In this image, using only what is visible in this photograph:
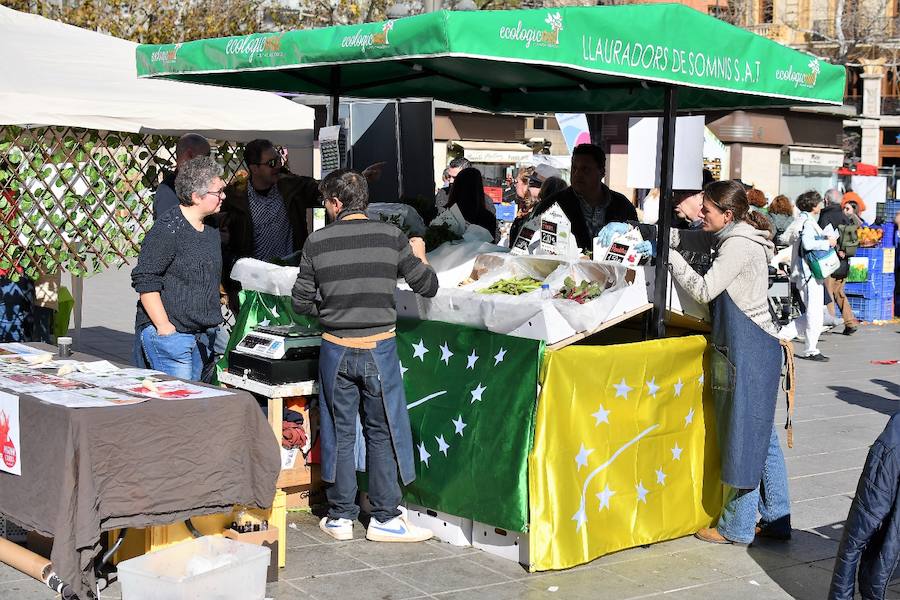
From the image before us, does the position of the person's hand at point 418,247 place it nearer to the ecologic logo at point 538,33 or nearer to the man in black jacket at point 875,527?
the ecologic logo at point 538,33

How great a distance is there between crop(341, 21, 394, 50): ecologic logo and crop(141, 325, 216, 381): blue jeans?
1647 mm

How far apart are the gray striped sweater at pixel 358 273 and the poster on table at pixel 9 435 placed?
4.83 ft

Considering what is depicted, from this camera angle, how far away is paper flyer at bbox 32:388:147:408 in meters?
4.33

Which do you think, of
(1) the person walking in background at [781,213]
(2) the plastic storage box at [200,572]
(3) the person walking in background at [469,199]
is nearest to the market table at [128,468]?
(2) the plastic storage box at [200,572]

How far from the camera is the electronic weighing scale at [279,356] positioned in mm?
5730

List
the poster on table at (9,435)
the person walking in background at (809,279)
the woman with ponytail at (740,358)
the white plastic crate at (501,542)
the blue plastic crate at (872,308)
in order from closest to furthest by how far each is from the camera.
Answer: the poster on table at (9,435) → the white plastic crate at (501,542) → the woman with ponytail at (740,358) → the person walking in background at (809,279) → the blue plastic crate at (872,308)

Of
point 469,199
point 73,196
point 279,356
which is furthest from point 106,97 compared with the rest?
point 279,356

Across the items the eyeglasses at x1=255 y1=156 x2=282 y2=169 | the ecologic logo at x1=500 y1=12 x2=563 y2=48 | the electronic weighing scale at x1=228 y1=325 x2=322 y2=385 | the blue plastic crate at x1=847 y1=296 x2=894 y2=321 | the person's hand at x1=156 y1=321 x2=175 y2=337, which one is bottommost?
the blue plastic crate at x1=847 y1=296 x2=894 y2=321

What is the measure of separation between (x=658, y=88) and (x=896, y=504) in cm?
396

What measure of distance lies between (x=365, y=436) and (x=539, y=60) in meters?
1.96

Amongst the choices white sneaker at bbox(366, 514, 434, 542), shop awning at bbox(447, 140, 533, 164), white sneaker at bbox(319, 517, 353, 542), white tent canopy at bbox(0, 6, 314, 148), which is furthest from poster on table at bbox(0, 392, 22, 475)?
shop awning at bbox(447, 140, 533, 164)

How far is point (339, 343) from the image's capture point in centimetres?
541

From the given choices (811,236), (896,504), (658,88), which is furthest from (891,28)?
(896,504)

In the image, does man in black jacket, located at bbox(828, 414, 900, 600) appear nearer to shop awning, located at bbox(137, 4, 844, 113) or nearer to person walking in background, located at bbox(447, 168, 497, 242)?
shop awning, located at bbox(137, 4, 844, 113)
